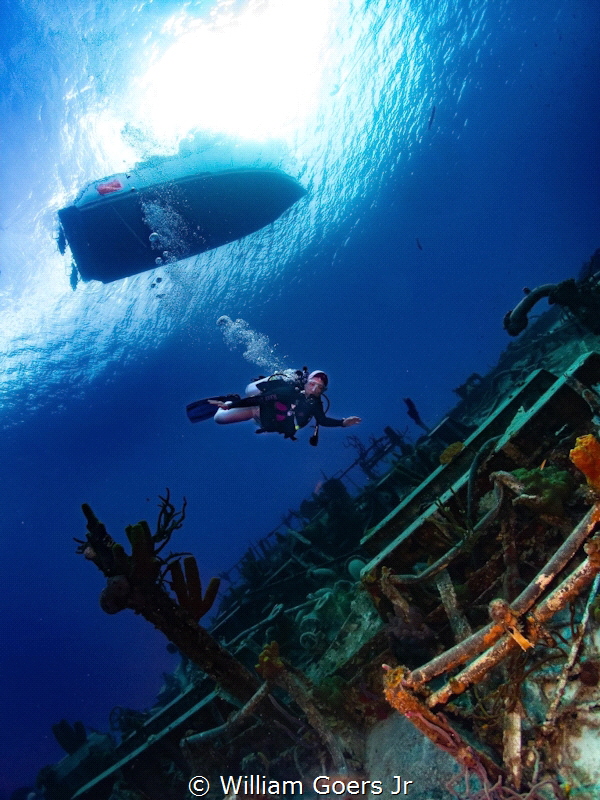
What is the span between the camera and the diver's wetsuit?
21.4 feet

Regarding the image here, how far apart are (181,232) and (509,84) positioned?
161 ft

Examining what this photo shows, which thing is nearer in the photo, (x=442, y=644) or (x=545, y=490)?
(x=545, y=490)

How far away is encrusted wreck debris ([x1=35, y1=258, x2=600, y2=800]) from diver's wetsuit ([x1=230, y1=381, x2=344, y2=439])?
213cm

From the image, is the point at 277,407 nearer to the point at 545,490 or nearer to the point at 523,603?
the point at 545,490

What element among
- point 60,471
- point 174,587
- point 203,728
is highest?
point 60,471

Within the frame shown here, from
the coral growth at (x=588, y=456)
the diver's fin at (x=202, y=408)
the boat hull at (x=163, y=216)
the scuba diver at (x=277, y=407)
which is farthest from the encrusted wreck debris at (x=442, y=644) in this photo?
the boat hull at (x=163, y=216)

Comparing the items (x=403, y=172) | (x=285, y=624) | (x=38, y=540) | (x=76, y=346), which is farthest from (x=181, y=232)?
(x=38, y=540)

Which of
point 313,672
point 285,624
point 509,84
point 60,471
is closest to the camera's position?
point 313,672

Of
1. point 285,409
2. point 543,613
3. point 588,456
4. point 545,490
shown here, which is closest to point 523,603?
point 543,613

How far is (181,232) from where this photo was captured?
25.2 m

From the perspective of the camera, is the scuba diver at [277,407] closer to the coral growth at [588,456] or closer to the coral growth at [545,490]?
the coral growth at [545,490]

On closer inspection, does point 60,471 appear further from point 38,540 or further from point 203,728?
point 203,728

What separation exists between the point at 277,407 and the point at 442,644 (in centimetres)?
405

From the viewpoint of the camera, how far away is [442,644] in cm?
441
